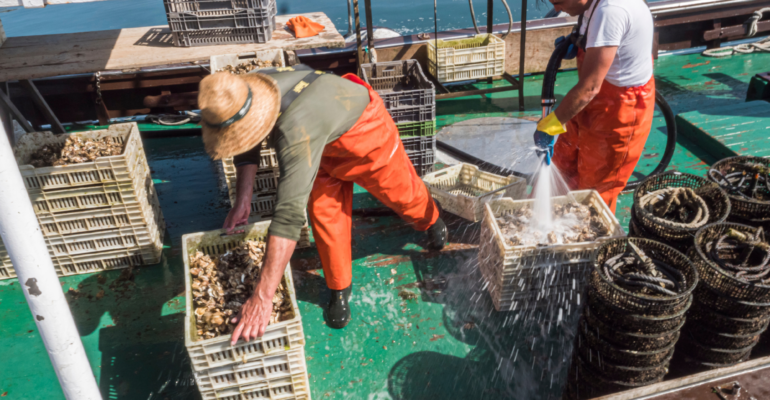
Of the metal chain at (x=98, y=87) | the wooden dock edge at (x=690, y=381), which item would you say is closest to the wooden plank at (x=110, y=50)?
the metal chain at (x=98, y=87)

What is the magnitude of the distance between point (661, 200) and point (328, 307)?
204 centimetres

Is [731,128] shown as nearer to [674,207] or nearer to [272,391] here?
[674,207]

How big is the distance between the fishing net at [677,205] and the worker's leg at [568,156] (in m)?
0.65

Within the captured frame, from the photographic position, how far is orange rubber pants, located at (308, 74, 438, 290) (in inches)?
106

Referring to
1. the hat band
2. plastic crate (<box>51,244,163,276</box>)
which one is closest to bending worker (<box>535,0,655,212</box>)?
the hat band

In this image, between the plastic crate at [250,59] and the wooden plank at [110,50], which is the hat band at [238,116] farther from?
the plastic crate at [250,59]

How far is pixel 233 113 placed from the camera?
2121mm

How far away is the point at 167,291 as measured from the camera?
135 inches

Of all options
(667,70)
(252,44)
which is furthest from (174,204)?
(667,70)

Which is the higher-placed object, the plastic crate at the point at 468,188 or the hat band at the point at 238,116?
the hat band at the point at 238,116

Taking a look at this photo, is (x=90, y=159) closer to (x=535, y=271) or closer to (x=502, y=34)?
(x=535, y=271)

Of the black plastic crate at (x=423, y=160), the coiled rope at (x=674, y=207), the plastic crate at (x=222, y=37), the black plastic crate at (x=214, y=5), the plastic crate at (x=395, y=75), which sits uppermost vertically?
the black plastic crate at (x=214, y=5)

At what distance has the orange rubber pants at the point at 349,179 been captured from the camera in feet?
8.84

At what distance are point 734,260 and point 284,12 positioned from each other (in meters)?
12.3
